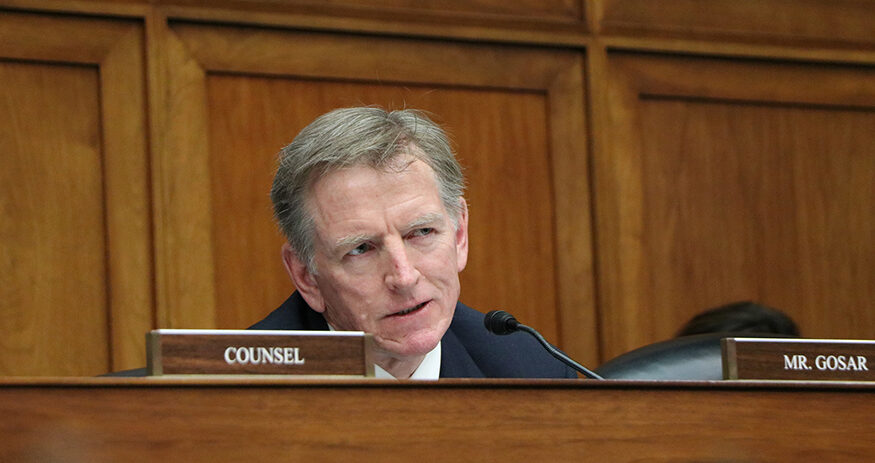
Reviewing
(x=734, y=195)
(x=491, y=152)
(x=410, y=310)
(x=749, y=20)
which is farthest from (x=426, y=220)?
(x=749, y=20)

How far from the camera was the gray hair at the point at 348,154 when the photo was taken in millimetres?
2209

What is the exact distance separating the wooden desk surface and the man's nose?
2.50 feet

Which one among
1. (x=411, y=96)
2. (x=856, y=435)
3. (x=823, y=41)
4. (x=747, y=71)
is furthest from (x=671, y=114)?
(x=856, y=435)

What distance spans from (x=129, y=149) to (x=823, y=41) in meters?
2.16

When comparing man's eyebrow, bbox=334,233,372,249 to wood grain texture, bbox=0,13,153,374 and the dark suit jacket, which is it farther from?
wood grain texture, bbox=0,13,153,374

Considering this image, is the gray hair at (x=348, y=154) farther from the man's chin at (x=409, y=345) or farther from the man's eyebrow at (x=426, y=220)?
the man's chin at (x=409, y=345)

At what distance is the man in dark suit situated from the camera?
2.16 m

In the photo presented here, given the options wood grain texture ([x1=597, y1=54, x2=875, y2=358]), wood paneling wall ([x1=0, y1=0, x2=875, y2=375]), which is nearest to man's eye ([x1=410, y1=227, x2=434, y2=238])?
wood paneling wall ([x1=0, y1=0, x2=875, y2=375])

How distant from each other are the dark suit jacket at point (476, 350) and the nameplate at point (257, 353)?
2.82 feet

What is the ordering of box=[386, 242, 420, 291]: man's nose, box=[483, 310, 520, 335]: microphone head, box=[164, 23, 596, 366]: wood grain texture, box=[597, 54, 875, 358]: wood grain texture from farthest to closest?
box=[597, 54, 875, 358]: wood grain texture, box=[164, 23, 596, 366]: wood grain texture, box=[386, 242, 420, 291]: man's nose, box=[483, 310, 520, 335]: microphone head

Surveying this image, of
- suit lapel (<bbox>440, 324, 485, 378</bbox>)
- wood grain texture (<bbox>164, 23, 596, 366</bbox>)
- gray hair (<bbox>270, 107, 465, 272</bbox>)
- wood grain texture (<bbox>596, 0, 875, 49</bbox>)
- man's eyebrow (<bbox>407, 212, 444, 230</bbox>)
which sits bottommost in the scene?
suit lapel (<bbox>440, 324, 485, 378</bbox>)

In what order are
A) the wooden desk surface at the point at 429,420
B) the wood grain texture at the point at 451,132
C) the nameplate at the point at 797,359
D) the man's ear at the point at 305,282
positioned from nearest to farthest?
the wooden desk surface at the point at 429,420
the nameplate at the point at 797,359
the man's ear at the point at 305,282
the wood grain texture at the point at 451,132

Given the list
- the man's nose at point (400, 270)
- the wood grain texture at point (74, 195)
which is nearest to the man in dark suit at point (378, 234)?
the man's nose at point (400, 270)

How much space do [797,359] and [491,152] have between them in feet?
7.48
